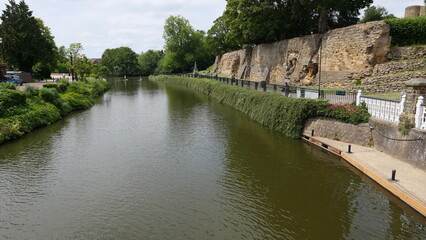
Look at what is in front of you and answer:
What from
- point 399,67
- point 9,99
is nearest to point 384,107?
point 399,67

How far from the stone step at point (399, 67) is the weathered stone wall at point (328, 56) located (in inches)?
24.2

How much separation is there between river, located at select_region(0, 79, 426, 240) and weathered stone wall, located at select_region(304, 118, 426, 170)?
128 cm

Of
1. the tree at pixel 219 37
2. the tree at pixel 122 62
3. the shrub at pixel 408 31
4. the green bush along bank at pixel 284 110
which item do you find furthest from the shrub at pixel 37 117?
the tree at pixel 122 62

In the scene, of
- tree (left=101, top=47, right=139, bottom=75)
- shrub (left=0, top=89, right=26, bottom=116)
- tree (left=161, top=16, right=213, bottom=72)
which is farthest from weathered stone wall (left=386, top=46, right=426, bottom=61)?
tree (left=101, top=47, right=139, bottom=75)

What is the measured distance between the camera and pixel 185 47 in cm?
7012

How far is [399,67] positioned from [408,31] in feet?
11.5

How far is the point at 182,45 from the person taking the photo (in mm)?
70125

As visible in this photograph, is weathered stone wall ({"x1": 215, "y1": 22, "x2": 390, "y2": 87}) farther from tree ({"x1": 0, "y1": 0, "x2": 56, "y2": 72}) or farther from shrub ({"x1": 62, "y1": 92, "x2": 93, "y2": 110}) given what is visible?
tree ({"x1": 0, "y1": 0, "x2": 56, "y2": 72})

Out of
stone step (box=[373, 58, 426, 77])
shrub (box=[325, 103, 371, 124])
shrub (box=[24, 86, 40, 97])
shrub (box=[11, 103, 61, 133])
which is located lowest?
shrub (box=[11, 103, 61, 133])

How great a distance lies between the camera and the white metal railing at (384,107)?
35.4ft

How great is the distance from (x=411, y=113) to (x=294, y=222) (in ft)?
20.6

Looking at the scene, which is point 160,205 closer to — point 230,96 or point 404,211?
point 404,211

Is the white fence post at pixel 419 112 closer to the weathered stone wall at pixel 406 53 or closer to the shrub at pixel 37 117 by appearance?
the weathered stone wall at pixel 406 53

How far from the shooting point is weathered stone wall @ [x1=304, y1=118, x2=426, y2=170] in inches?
376
